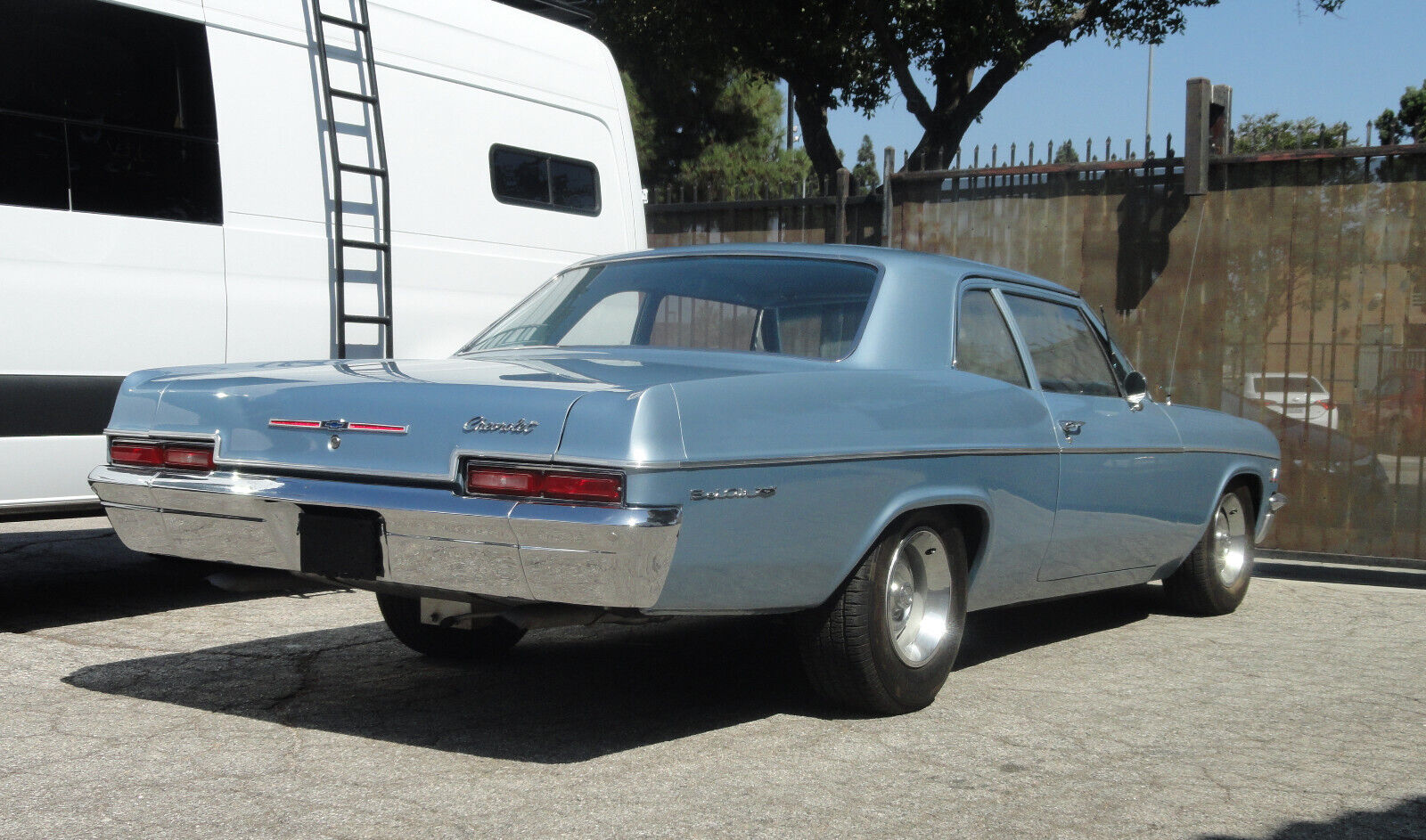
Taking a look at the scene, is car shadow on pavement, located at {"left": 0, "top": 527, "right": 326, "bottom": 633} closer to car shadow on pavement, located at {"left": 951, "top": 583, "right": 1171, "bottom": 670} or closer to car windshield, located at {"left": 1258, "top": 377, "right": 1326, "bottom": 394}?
car shadow on pavement, located at {"left": 951, "top": 583, "right": 1171, "bottom": 670}

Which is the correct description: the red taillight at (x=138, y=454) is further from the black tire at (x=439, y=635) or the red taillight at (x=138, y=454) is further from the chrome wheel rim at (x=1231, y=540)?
the chrome wheel rim at (x=1231, y=540)

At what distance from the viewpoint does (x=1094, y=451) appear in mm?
5086

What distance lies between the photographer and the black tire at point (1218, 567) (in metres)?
6.24

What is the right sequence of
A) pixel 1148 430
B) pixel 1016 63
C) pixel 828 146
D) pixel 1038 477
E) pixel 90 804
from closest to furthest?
pixel 90 804, pixel 1038 477, pixel 1148 430, pixel 1016 63, pixel 828 146

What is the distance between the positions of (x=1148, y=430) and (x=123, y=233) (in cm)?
396

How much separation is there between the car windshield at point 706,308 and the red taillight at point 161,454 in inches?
47.5

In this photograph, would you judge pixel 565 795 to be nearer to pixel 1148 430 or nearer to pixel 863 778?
pixel 863 778

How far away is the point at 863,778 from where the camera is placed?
3.58m

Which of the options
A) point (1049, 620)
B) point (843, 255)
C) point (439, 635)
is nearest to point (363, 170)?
point (439, 635)

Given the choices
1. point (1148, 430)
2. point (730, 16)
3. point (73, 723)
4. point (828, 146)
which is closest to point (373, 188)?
point (73, 723)

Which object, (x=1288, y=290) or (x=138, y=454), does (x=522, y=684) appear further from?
(x=1288, y=290)

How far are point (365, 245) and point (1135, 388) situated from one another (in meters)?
3.29

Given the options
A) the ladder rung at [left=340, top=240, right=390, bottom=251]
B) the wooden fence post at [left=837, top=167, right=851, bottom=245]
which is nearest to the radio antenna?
the wooden fence post at [left=837, top=167, right=851, bottom=245]

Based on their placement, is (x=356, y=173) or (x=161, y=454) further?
(x=356, y=173)
